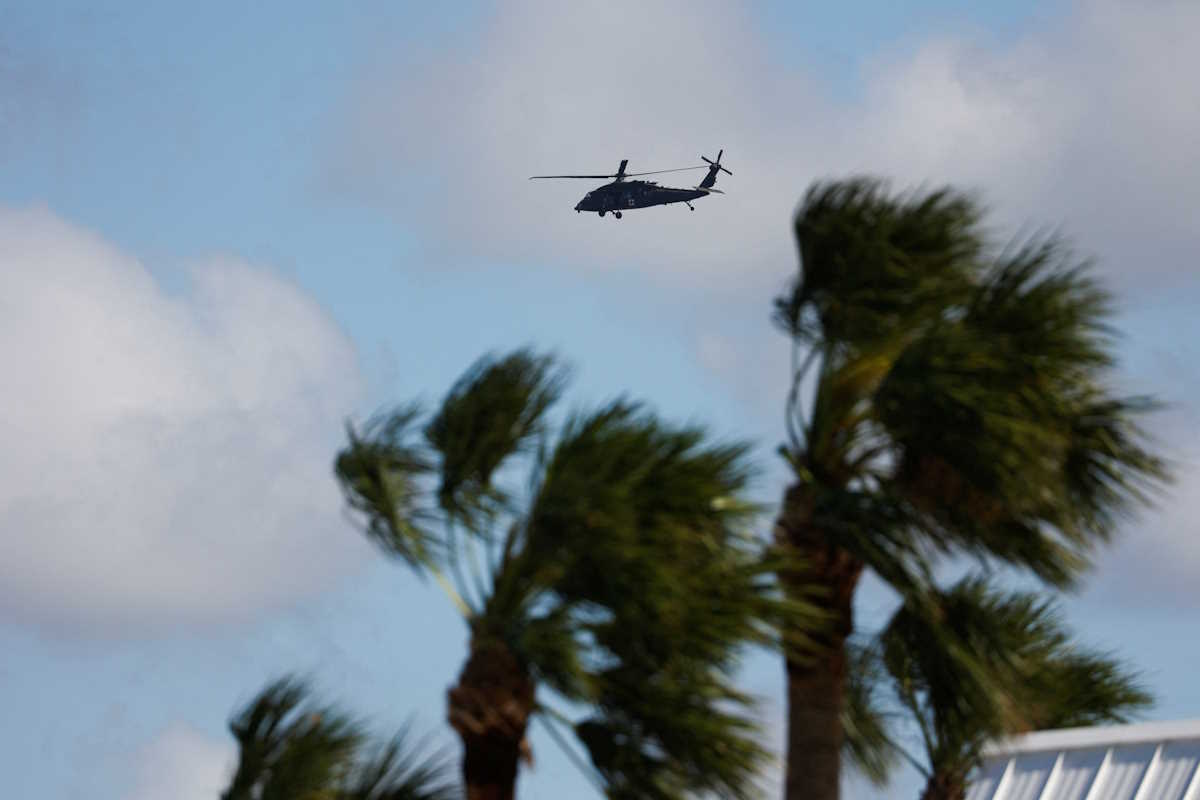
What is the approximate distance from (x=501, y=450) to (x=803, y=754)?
3217 mm

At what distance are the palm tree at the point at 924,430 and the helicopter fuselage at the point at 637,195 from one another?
52.4 meters

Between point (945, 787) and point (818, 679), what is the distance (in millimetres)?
5072

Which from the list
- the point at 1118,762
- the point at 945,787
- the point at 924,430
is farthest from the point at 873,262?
the point at 1118,762

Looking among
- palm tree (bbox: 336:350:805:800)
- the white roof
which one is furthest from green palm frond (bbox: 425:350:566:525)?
the white roof

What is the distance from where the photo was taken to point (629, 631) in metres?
12.9

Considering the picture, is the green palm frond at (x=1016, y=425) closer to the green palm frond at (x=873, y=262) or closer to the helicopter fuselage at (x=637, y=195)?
the green palm frond at (x=873, y=262)

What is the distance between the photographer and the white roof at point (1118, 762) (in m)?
24.6

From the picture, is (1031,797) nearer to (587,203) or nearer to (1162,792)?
(1162,792)

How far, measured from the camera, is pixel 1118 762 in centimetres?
2498

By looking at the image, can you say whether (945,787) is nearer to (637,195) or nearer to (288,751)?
(288,751)

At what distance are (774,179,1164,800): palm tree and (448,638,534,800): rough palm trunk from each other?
85.8 inches

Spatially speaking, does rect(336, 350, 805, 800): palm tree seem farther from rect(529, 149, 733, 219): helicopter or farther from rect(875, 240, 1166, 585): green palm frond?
rect(529, 149, 733, 219): helicopter

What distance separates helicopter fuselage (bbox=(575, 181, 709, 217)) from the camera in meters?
67.2

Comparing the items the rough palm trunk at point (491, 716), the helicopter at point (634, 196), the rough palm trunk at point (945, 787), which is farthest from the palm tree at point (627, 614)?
the helicopter at point (634, 196)
